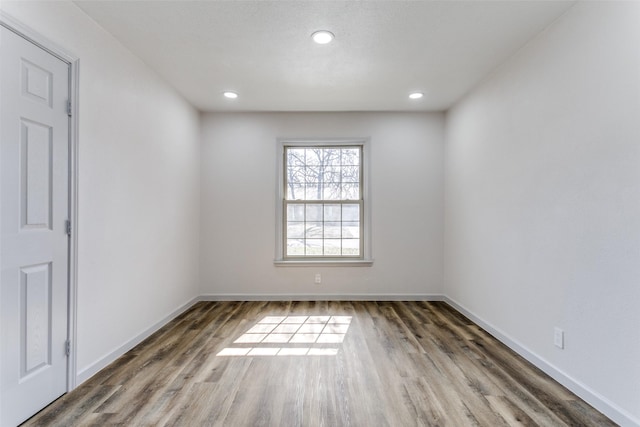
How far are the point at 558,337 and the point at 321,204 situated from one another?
2958mm

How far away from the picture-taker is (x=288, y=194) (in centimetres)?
449

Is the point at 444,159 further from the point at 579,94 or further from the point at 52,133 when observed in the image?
the point at 52,133

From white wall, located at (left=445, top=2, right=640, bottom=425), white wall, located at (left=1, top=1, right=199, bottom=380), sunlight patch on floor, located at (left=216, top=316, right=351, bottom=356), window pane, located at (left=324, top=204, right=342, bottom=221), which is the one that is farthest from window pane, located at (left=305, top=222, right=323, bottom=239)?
white wall, located at (left=445, top=2, right=640, bottom=425)

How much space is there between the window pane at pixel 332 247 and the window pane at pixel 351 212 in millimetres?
341

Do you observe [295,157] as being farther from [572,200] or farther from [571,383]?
[571,383]

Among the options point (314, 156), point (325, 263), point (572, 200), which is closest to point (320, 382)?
point (572, 200)

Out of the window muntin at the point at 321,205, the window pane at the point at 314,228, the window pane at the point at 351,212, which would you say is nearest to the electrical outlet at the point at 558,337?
the window muntin at the point at 321,205

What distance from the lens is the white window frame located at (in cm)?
439

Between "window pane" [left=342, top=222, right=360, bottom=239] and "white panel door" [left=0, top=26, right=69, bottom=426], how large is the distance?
313cm

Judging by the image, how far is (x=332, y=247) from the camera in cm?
449

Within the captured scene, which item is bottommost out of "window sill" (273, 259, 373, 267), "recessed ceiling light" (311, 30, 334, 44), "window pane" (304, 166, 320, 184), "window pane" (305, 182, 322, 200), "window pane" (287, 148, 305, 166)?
"window sill" (273, 259, 373, 267)

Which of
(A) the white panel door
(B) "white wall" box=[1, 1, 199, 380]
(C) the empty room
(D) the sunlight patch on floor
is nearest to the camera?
(A) the white panel door

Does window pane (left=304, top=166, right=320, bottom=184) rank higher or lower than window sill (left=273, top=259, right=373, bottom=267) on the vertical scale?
higher

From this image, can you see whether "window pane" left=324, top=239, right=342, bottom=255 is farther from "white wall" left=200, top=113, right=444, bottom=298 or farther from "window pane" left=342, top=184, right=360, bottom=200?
"window pane" left=342, top=184, right=360, bottom=200
